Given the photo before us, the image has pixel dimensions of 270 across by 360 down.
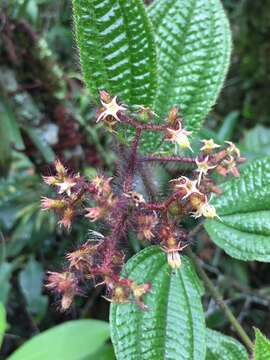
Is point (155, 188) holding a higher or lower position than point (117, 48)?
lower

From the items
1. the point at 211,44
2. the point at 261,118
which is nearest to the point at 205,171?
the point at 211,44

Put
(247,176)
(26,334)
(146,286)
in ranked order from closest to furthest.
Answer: (146,286)
(247,176)
(26,334)

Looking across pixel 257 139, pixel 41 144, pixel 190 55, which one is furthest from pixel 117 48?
pixel 257 139

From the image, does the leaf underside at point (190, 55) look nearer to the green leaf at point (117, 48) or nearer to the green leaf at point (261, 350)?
the green leaf at point (117, 48)

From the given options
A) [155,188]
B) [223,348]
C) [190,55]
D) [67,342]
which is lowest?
[223,348]

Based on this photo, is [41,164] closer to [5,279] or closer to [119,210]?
[5,279]

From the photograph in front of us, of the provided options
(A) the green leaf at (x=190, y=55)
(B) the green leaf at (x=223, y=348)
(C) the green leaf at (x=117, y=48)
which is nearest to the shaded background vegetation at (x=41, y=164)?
(B) the green leaf at (x=223, y=348)

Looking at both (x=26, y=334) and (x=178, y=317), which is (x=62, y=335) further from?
(x=26, y=334)
